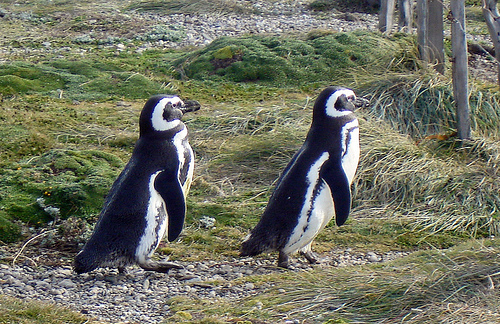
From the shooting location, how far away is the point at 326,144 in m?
4.91

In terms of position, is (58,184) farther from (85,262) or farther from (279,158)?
(279,158)

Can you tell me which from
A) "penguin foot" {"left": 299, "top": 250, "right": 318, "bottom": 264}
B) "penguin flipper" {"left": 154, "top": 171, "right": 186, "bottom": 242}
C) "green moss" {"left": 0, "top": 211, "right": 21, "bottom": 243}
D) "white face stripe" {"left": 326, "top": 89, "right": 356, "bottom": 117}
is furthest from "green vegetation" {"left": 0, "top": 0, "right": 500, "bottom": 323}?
"white face stripe" {"left": 326, "top": 89, "right": 356, "bottom": 117}

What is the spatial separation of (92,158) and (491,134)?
366cm

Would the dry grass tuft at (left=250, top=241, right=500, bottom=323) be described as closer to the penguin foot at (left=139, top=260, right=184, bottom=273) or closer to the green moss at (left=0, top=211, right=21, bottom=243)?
the penguin foot at (left=139, top=260, right=184, bottom=273)

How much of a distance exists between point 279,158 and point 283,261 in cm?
167

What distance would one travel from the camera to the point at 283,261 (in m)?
4.86

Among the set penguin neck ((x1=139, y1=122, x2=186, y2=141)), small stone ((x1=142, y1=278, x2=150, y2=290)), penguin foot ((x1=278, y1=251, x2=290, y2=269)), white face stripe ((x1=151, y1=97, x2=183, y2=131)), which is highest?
white face stripe ((x1=151, y1=97, x2=183, y2=131))

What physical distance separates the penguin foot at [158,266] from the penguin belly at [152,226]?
0.03 metres

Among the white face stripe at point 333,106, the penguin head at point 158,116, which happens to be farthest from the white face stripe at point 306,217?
the penguin head at point 158,116

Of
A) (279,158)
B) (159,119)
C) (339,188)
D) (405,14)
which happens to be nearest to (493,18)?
(279,158)

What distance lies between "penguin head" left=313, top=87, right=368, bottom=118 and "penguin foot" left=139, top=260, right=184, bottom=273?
140cm

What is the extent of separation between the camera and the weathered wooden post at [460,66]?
6.25 m

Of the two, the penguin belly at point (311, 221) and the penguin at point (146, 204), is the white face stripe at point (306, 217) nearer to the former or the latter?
the penguin belly at point (311, 221)

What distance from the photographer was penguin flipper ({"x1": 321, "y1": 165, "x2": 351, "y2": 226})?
15.8 feet
